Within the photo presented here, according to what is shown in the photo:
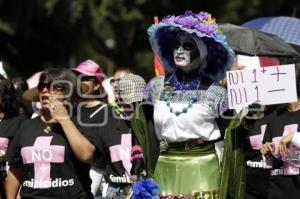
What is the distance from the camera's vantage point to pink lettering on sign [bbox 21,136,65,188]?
18.7 feet

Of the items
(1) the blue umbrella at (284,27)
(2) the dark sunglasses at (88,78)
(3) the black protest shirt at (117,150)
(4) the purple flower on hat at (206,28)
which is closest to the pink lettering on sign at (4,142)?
(3) the black protest shirt at (117,150)

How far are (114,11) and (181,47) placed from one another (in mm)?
22943

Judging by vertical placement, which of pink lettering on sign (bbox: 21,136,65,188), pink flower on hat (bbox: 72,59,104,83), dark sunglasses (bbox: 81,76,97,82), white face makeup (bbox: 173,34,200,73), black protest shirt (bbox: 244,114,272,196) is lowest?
black protest shirt (bbox: 244,114,272,196)

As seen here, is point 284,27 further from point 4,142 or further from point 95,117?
point 4,142

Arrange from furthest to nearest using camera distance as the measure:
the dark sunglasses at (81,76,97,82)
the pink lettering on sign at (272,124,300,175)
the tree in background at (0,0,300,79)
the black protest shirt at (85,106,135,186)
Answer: the tree in background at (0,0,300,79), the dark sunglasses at (81,76,97,82), the black protest shirt at (85,106,135,186), the pink lettering on sign at (272,124,300,175)

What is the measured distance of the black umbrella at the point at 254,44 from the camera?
9.34m

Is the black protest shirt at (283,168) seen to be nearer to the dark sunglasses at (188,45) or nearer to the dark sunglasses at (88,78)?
the dark sunglasses at (188,45)

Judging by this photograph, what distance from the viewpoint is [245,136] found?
579 cm

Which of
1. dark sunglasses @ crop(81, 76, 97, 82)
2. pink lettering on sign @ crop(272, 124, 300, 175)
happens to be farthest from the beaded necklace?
dark sunglasses @ crop(81, 76, 97, 82)

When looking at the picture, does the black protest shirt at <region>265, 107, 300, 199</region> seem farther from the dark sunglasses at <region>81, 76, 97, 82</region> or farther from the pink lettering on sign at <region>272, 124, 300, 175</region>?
the dark sunglasses at <region>81, 76, 97, 82</region>

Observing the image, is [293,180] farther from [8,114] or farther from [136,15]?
[136,15]

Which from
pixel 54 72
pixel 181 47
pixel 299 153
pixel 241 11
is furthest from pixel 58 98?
pixel 241 11

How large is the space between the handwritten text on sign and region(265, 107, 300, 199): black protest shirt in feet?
2.17

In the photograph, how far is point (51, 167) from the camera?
5.73 metres
